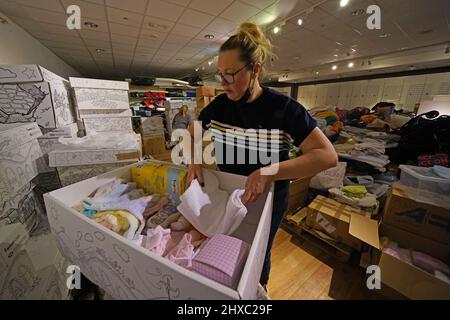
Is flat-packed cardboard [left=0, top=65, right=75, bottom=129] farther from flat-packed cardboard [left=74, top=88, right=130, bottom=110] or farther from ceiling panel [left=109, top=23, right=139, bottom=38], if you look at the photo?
ceiling panel [left=109, top=23, right=139, bottom=38]

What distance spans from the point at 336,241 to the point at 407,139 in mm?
1518

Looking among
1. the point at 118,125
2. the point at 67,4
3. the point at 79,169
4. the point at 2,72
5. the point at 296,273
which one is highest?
the point at 67,4

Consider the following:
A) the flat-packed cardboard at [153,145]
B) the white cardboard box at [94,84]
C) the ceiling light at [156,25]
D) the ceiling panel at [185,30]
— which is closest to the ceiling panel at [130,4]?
the ceiling light at [156,25]

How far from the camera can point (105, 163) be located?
1.03 m

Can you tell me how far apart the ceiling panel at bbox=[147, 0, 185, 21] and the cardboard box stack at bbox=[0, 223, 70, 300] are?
2370 millimetres

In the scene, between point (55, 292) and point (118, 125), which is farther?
point (118, 125)

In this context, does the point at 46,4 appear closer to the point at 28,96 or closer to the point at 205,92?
the point at 28,96

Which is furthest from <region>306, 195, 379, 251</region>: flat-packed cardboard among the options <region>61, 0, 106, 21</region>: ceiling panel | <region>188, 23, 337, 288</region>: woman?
<region>61, 0, 106, 21</region>: ceiling panel

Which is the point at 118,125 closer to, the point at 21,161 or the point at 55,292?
the point at 21,161

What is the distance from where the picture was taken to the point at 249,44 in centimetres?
62

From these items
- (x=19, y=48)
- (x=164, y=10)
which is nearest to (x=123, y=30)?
(x=164, y=10)

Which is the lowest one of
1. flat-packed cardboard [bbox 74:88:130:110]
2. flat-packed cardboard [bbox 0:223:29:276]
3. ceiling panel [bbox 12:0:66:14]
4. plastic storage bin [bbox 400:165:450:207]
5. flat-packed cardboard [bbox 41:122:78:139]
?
flat-packed cardboard [bbox 0:223:29:276]

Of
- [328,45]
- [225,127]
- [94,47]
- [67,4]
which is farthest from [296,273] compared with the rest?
[94,47]

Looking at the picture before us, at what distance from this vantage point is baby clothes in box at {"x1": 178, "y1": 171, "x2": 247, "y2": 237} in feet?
1.64
